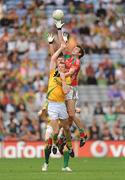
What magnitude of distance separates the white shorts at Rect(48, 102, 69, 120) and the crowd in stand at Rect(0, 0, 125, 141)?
11.2m

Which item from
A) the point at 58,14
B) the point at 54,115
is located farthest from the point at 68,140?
the point at 58,14

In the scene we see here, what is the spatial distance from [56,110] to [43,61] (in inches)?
603

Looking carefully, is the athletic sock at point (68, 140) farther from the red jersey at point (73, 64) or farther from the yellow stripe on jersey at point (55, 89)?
the red jersey at point (73, 64)

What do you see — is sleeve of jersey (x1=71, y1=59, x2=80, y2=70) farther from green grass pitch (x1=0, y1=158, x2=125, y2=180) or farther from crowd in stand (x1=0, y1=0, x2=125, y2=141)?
crowd in stand (x1=0, y1=0, x2=125, y2=141)

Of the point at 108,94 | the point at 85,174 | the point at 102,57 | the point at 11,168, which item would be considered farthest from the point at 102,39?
the point at 85,174

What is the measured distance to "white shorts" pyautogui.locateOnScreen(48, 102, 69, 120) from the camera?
1839 cm

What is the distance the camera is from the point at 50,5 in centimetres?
3688

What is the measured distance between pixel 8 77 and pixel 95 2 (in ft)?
22.0

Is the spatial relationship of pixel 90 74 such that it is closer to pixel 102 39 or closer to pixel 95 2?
pixel 102 39

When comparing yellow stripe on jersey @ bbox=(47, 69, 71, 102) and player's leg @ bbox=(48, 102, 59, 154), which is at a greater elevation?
yellow stripe on jersey @ bbox=(47, 69, 71, 102)

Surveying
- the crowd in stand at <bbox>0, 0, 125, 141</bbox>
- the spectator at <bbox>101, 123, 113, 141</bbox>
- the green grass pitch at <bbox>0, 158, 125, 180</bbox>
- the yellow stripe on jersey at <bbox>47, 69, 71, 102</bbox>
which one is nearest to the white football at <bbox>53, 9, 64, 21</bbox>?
the yellow stripe on jersey at <bbox>47, 69, 71, 102</bbox>

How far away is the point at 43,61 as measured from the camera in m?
33.6

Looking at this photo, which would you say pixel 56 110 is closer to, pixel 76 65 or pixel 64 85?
pixel 64 85

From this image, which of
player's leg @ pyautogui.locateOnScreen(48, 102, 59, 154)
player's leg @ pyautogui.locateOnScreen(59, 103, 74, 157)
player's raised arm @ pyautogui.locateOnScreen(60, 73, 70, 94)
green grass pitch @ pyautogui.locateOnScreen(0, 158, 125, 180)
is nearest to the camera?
green grass pitch @ pyautogui.locateOnScreen(0, 158, 125, 180)
